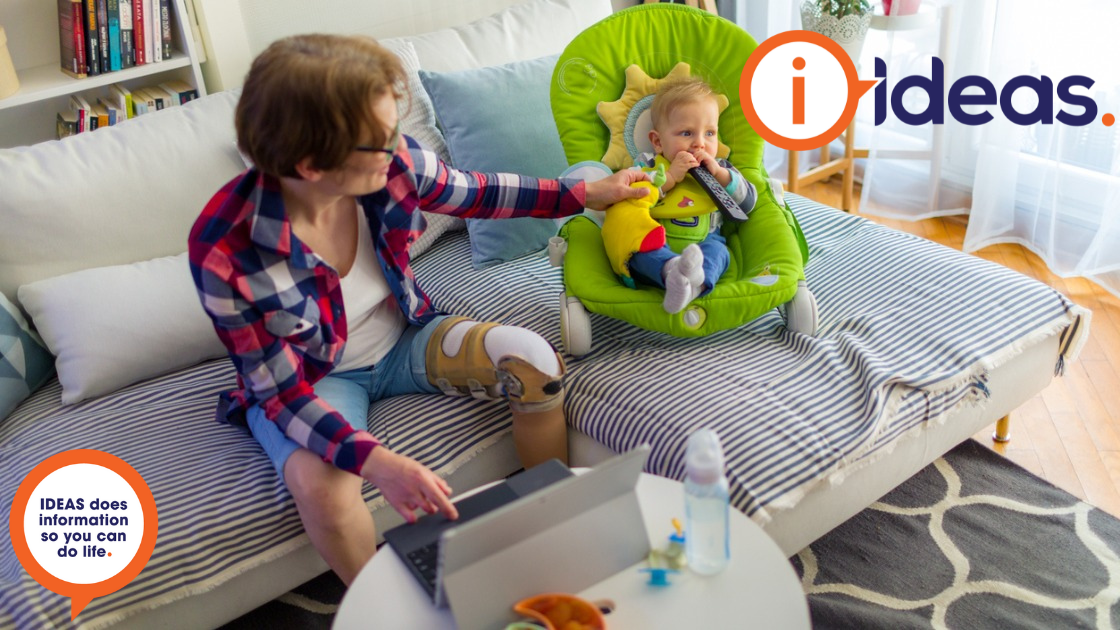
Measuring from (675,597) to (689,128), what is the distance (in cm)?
107

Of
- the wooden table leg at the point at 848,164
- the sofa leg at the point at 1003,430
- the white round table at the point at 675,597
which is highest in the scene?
the white round table at the point at 675,597

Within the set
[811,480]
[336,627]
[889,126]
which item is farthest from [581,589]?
[889,126]

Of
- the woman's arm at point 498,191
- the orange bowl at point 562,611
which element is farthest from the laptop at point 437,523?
the woman's arm at point 498,191

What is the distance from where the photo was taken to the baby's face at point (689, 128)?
1891mm

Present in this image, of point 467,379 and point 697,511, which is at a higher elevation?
point 697,511

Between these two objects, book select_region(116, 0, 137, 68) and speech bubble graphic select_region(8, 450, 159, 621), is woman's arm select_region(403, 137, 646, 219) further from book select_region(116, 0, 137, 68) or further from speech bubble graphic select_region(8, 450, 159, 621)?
book select_region(116, 0, 137, 68)

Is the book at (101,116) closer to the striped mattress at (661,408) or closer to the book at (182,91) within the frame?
the book at (182,91)

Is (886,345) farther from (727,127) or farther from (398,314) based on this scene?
(398,314)

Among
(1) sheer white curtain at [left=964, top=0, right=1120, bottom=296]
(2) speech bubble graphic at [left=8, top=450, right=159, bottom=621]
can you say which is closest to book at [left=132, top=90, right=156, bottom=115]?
(2) speech bubble graphic at [left=8, top=450, right=159, bottom=621]

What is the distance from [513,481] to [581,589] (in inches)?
8.3

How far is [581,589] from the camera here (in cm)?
112

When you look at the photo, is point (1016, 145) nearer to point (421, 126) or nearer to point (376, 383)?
point (421, 126)

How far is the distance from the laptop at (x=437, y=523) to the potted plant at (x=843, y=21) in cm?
183

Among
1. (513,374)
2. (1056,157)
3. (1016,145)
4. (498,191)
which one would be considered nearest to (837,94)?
(1016,145)
